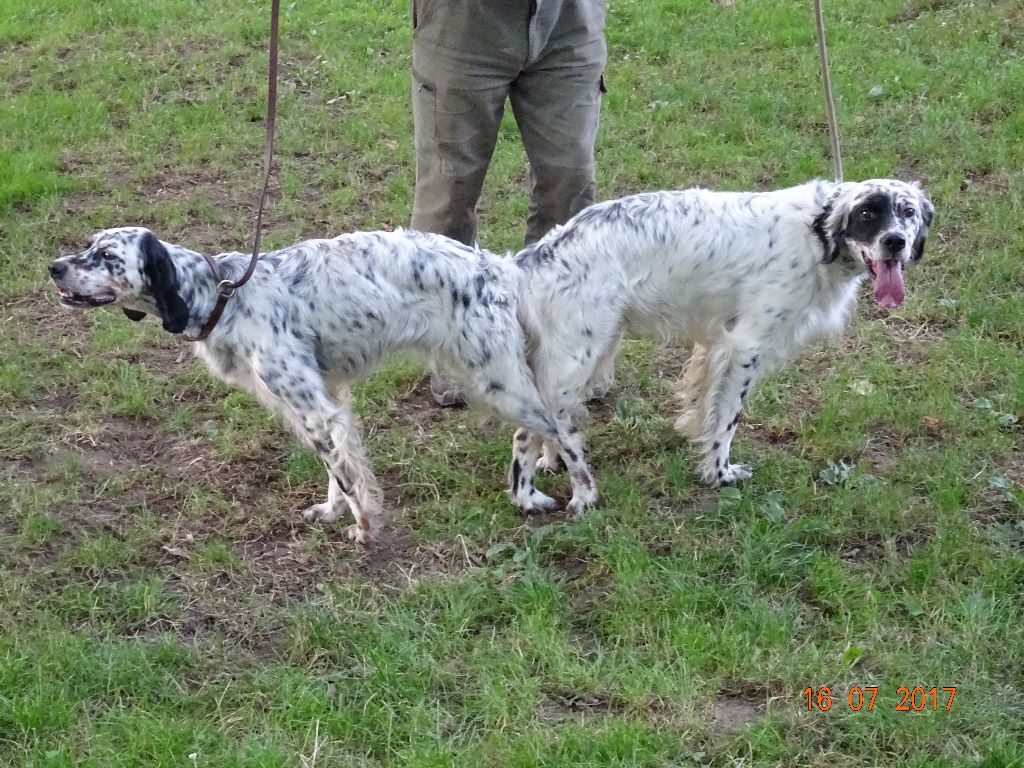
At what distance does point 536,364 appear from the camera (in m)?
4.72

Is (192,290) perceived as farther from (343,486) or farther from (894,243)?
(894,243)

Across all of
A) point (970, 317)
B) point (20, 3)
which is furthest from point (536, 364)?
point (20, 3)

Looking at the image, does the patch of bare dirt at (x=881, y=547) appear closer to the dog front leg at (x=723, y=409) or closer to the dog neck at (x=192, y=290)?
the dog front leg at (x=723, y=409)

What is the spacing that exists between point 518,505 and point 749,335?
1.20 meters

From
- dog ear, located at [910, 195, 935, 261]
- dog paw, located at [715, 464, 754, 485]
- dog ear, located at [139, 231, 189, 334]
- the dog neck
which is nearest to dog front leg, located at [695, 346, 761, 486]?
dog paw, located at [715, 464, 754, 485]

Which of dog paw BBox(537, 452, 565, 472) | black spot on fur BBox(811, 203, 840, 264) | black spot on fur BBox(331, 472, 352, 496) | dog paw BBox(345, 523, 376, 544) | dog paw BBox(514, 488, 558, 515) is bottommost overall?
dog paw BBox(345, 523, 376, 544)

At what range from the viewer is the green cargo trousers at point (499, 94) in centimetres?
495

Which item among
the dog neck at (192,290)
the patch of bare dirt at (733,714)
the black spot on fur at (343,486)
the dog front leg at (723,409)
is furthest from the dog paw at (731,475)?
the dog neck at (192,290)

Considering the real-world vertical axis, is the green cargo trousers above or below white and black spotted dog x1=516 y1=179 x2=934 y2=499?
above

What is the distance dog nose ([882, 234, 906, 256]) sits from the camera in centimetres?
433

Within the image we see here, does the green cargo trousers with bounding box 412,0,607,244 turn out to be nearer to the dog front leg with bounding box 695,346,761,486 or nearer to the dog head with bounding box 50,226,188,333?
the dog front leg with bounding box 695,346,761,486

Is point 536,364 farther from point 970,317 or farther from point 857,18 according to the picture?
point 857,18

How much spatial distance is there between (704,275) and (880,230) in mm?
714

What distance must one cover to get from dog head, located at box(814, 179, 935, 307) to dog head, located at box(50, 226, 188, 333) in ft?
8.36
